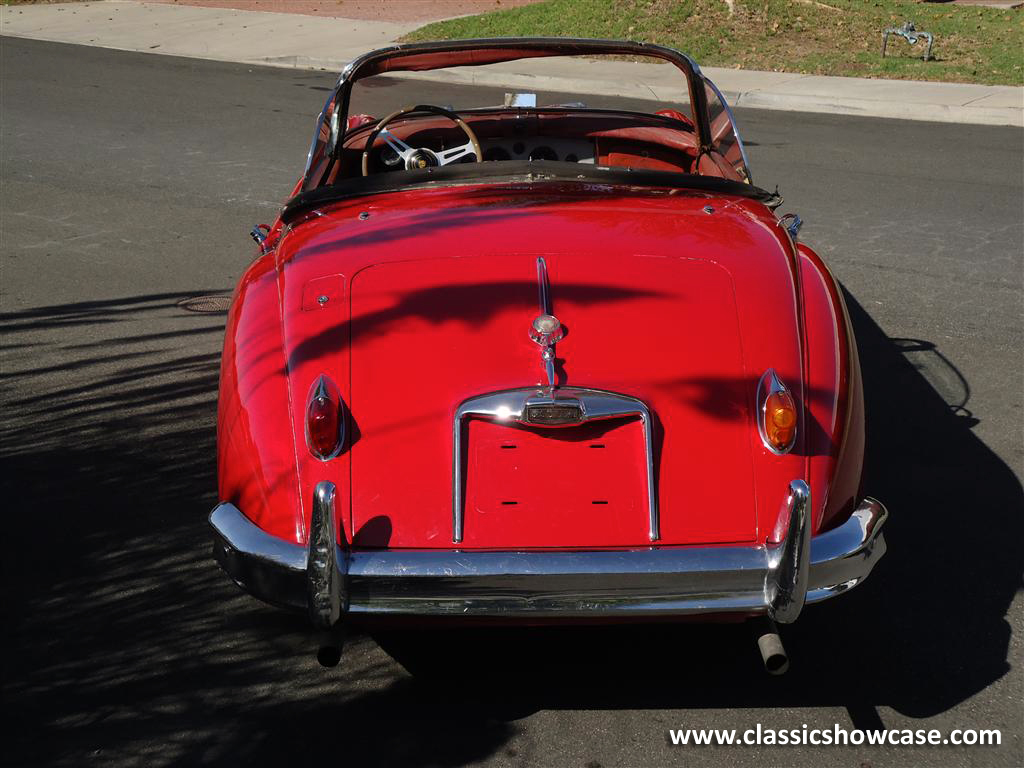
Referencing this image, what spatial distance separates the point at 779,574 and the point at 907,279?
15.0 ft

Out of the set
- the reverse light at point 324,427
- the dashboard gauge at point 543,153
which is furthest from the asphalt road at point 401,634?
the dashboard gauge at point 543,153

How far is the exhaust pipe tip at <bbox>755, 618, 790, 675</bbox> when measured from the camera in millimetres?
3059

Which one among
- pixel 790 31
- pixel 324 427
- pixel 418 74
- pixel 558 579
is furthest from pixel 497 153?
pixel 790 31

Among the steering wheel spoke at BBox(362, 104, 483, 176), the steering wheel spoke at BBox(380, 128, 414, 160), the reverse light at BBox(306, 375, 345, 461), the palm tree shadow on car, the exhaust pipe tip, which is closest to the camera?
the exhaust pipe tip

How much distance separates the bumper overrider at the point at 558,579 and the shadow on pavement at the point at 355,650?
53 cm

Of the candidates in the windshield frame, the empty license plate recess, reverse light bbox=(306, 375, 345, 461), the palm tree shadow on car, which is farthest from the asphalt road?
the windshield frame

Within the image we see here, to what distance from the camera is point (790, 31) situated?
1633 cm

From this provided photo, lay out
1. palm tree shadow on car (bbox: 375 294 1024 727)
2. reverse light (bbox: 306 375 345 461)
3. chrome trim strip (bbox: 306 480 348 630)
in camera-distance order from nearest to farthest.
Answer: chrome trim strip (bbox: 306 480 348 630) < reverse light (bbox: 306 375 345 461) < palm tree shadow on car (bbox: 375 294 1024 727)

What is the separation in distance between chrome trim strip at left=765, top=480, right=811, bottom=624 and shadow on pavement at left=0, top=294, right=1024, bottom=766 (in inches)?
22.7

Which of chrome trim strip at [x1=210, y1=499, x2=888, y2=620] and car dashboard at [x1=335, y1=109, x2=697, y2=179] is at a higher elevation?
car dashboard at [x1=335, y1=109, x2=697, y2=179]

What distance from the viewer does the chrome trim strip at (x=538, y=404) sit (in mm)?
3113

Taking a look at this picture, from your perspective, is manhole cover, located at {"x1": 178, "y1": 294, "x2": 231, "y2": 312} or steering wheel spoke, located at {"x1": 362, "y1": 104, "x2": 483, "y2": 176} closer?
steering wheel spoke, located at {"x1": 362, "y1": 104, "x2": 483, "y2": 176}

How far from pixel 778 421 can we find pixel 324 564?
4.21ft

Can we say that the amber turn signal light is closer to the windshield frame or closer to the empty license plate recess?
the empty license plate recess
